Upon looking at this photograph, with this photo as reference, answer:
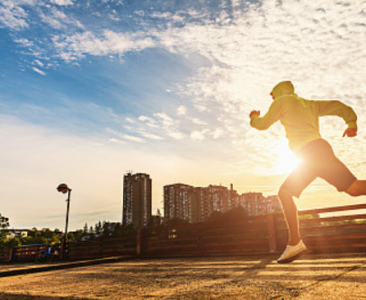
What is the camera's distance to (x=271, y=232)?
1013 cm

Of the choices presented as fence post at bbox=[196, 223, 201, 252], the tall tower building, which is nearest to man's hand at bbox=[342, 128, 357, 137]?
fence post at bbox=[196, 223, 201, 252]

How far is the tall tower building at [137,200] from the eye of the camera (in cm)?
10131

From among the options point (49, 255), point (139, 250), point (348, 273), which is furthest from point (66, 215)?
point (348, 273)

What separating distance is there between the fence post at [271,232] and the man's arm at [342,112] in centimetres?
754

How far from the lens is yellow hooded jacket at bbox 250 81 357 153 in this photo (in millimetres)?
3086

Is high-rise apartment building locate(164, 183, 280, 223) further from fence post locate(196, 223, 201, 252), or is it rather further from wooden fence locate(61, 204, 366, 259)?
fence post locate(196, 223, 201, 252)

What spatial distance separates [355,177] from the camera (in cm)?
279

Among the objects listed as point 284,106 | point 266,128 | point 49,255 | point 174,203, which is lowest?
point 49,255

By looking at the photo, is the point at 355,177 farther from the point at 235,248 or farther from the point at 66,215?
the point at 66,215

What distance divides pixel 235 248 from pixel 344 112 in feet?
28.5

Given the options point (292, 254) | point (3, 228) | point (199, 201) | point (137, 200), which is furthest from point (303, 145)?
point (137, 200)

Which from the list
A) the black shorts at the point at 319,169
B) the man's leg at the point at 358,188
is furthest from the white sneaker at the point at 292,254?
the man's leg at the point at 358,188

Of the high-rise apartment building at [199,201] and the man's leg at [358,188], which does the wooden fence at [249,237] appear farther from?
the high-rise apartment building at [199,201]

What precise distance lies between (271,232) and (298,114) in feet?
25.4
